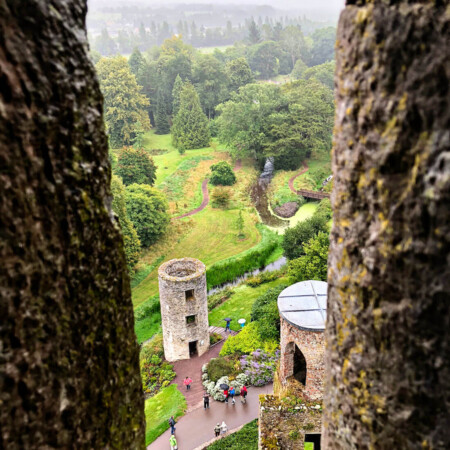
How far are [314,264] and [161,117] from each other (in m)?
45.3

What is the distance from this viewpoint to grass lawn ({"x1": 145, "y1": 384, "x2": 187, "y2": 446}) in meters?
16.1

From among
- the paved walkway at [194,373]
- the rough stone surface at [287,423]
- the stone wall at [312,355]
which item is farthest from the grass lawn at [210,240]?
the rough stone surface at [287,423]

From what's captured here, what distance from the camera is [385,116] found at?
2334 mm

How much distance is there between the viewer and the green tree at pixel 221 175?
140 feet

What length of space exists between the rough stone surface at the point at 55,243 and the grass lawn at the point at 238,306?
20238 mm

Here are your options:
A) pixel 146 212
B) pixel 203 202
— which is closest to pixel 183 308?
pixel 146 212

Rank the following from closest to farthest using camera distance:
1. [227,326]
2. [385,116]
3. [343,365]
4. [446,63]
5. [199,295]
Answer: [446,63]
[385,116]
[343,365]
[199,295]
[227,326]

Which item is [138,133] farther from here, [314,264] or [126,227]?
[314,264]

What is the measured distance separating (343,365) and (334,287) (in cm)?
56

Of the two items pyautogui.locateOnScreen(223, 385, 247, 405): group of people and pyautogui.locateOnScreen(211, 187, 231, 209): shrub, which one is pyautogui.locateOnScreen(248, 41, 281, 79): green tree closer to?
pyautogui.locateOnScreen(211, 187, 231, 209): shrub

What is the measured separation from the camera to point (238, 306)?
24.8 metres

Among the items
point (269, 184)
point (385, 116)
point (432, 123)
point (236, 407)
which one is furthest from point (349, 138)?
point (269, 184)

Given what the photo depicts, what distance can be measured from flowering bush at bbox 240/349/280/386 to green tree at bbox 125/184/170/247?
1444 centimetres

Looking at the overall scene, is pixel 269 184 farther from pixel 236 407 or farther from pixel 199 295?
pixel 236 407
